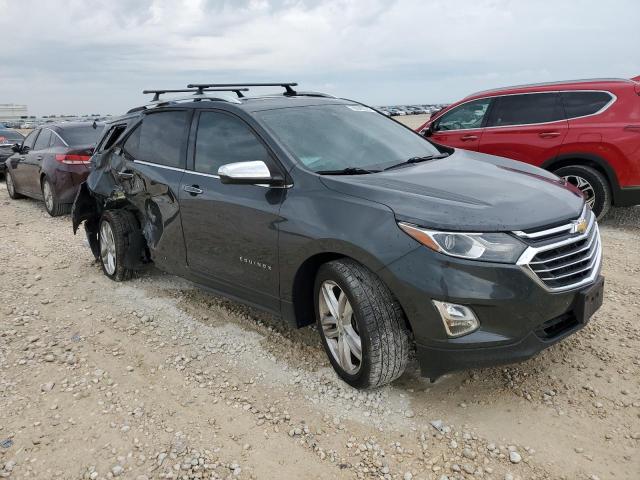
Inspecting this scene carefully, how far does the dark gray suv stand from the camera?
2.63 metres

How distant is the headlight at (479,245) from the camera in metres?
2.59

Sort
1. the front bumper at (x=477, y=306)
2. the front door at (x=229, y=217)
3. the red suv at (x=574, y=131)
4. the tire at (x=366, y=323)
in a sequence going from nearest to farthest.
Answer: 1. the front bumper at (x=477, y=306)
2. the tire at (x=366, y=323)
3. the front door at (x=229, y=217)
4. the red suv at (x=574, y=131)

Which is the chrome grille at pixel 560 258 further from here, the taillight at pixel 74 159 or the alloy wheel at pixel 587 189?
the taillight at pixel 74 159

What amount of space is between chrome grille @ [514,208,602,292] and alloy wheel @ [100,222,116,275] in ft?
13.1

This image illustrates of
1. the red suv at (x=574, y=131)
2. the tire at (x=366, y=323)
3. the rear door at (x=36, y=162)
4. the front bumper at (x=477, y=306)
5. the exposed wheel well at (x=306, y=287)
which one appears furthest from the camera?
the rear door at (x=36, y=162)

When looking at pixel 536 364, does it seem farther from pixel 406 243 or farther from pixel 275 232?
pixel 275 232

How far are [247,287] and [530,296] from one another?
1.87m

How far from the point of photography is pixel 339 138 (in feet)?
12.2

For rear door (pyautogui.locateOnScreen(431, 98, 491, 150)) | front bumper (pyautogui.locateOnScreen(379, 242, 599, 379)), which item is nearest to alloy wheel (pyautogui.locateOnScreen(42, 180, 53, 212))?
rear door (pyautogui.locateOnScreen(431, 98, 491, 150))

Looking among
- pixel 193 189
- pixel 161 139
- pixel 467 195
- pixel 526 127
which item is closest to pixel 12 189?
pixel 161 139

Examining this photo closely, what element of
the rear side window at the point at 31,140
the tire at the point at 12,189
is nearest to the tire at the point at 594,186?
the rear side window at the point at 31,140

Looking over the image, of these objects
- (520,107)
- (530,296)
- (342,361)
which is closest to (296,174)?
(342,361)

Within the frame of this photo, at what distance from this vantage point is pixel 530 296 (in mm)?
2604

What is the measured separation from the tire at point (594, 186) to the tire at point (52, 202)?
766 cm
